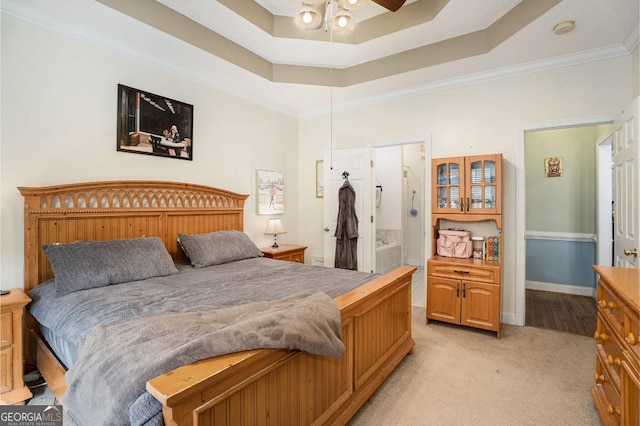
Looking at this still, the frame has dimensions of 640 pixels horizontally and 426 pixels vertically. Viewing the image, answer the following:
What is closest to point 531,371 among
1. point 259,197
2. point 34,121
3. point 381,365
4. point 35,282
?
point 381,365

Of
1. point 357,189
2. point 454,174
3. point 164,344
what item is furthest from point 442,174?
point 164,344

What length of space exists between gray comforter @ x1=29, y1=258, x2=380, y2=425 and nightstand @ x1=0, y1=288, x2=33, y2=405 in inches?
4.9

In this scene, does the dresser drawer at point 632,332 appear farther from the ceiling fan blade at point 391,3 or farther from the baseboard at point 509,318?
the baseboard at point 509,318

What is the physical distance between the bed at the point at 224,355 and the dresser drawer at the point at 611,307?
1217 millimetres

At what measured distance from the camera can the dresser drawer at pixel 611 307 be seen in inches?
58.6

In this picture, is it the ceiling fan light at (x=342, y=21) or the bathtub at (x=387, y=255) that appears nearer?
the ceiling fan light at (x=342, y=21)

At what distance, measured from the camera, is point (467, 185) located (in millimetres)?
3432

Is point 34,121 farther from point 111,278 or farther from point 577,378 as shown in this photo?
point 577,378

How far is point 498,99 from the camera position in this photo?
139 inches

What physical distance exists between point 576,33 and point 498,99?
88 cm

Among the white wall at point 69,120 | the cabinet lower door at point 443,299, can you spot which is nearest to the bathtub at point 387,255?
the cabinet lower door at point 443,299

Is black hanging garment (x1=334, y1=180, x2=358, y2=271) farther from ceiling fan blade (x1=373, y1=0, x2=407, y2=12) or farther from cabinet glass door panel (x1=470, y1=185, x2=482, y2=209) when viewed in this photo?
ceiling fan blade (x1=373, y1=0, x2=407, y2=12)

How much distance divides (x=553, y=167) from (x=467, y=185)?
2206 mm

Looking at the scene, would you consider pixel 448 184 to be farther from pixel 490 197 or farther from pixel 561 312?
pixel 561 312
